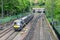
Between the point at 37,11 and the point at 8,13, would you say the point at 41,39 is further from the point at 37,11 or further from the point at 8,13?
the point at 37,11

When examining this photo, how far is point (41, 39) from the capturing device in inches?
1151

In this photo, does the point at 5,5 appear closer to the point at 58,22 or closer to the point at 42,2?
the point at 58,22

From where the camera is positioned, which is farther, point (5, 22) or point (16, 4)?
point (16, 4)

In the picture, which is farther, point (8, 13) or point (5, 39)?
point (8, 13)

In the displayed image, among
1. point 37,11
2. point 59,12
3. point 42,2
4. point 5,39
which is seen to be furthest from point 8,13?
point 42,2

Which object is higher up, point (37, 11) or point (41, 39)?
point (41, 39)

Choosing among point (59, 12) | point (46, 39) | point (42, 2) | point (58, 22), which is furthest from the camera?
point (42, 2)

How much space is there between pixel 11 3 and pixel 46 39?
35301 mm

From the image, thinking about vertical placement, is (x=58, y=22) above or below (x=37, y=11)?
above

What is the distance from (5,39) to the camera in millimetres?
29922

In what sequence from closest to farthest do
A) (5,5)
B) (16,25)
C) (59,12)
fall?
1. (16,25)
2. (59,12)
3. (5,5)

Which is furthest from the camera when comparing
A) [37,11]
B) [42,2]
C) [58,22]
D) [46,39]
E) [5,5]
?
[42,2]

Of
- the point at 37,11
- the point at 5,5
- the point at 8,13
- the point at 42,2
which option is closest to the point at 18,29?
the point at 5,5

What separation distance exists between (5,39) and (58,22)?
20.7 m
